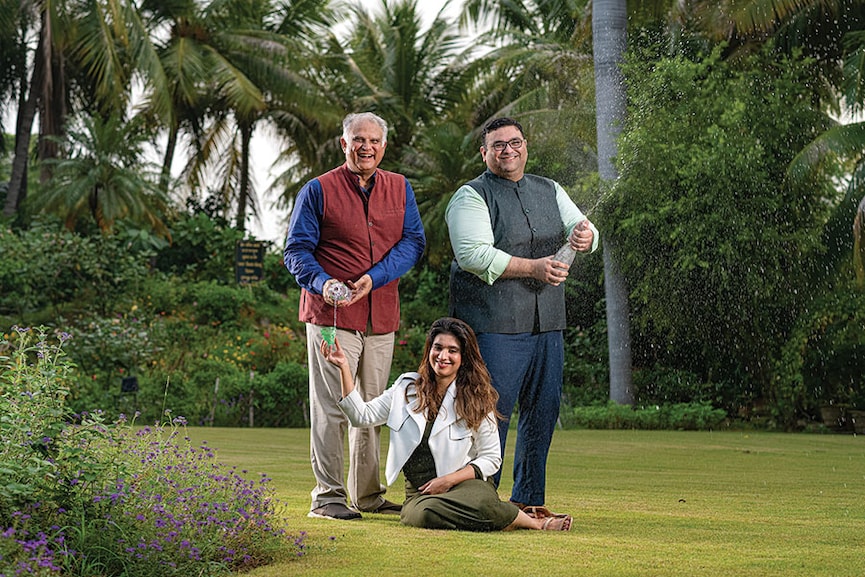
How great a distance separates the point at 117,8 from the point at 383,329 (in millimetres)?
17331

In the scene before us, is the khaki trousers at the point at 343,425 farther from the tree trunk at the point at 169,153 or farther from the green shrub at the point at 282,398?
the tree trunk at the point at 169,153

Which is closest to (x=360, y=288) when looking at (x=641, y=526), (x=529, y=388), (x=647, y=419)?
(x=529, y=388)

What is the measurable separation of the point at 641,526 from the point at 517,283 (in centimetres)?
131

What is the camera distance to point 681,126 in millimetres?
17469

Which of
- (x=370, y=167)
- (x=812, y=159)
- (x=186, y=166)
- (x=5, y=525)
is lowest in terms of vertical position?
(x=5, y=525)

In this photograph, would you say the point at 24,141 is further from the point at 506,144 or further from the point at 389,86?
the point at 506,144

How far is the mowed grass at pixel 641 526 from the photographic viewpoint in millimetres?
4504

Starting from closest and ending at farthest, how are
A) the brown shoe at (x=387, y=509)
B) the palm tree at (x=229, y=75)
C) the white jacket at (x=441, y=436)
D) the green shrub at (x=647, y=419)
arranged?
the white jacket at (x=441, y=436)
the brown shoe at (x=387, y=509)
the green shrub at (x=647, y=419)
the palm tree at (x=229, y=75)

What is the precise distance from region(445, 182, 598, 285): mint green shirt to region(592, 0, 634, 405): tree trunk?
11.9 meters

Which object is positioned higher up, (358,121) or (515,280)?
(358,121)

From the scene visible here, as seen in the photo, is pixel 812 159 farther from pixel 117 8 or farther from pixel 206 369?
pixel 117 8

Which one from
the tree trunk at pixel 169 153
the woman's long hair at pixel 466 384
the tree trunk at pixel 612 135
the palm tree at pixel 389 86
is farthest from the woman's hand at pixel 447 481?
the tree trunk at pixel 169 153

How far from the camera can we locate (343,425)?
237 inches

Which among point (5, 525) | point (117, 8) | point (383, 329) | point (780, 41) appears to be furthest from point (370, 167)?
point (117, 8)
